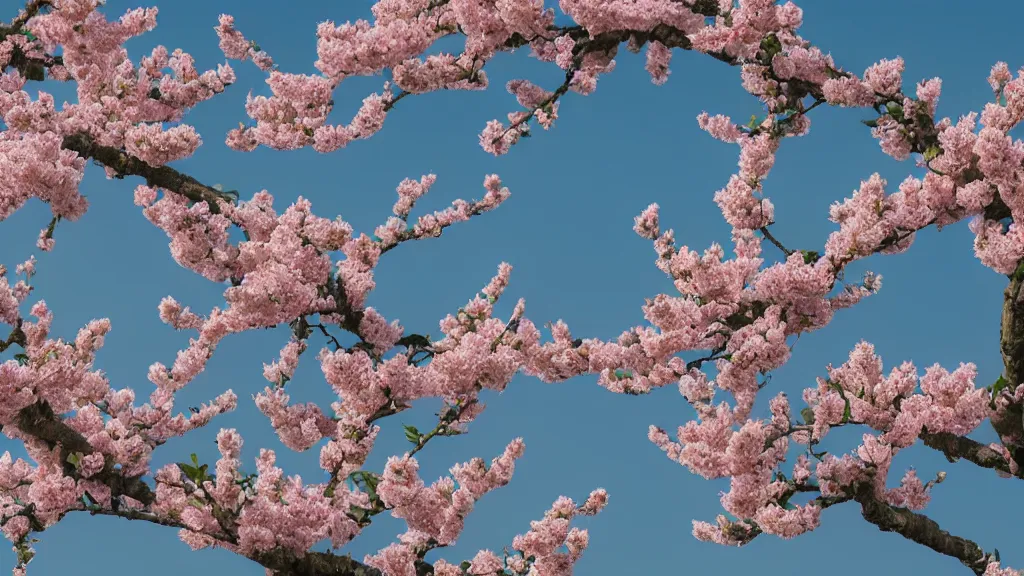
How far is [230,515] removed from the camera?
785 cm

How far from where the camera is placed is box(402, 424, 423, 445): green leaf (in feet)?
26.8

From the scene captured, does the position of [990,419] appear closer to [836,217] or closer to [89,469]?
[836,217]

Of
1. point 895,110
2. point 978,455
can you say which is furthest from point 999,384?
point 895,110

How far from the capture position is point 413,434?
8.20m

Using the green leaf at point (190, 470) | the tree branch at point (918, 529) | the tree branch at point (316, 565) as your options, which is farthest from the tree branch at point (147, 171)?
the tree branch at point (918, 529)

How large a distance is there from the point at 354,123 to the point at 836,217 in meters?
4.74

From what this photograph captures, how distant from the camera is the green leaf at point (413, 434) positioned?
8.18 metres

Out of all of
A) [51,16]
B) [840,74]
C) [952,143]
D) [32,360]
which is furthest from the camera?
[51,16]

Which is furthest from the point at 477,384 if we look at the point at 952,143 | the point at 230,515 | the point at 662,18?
the point at 952,143

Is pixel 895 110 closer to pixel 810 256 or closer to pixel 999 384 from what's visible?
pixel 810 256

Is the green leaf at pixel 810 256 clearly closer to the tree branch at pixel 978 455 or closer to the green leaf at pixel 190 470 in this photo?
the tree branch at pixel 978 455

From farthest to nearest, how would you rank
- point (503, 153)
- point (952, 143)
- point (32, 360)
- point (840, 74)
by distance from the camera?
point (503, 153), point (840, 74), point (952, 143), point (32, 360)

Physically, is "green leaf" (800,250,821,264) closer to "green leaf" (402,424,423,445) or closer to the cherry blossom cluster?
the cherry blossom cluster

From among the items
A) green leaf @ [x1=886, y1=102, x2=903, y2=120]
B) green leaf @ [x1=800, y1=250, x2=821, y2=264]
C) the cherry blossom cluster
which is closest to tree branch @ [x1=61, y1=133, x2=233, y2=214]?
the cherry blossom cluster
